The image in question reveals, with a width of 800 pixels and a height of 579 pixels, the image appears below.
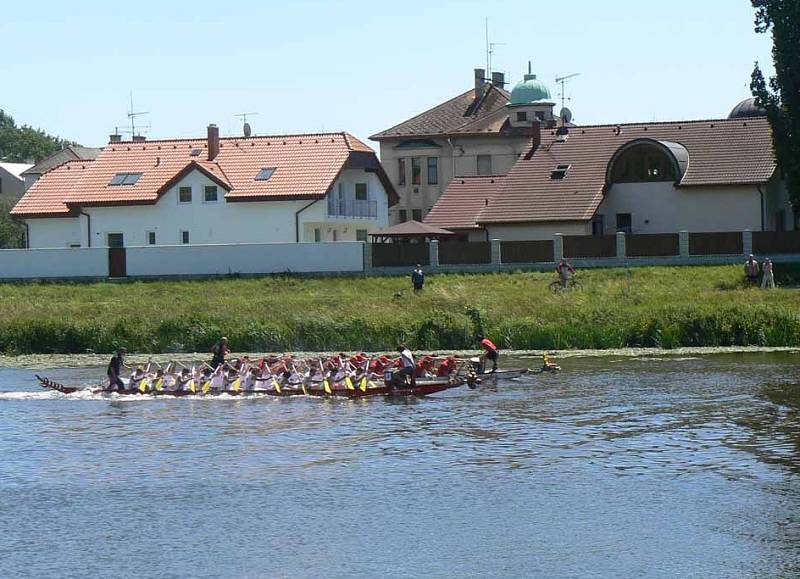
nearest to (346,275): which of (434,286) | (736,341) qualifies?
(434,286)

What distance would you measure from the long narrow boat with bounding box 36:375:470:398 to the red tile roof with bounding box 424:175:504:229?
26892 millimetres

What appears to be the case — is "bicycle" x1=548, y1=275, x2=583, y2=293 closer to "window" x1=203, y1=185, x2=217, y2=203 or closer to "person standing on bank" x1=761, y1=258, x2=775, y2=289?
"person standing on bank" x1=761, y1=258, x2=775, y2=289

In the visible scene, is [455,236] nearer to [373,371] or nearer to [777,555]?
[373,371]

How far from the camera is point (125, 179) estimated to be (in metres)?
71.8

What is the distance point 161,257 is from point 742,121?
28.5 m

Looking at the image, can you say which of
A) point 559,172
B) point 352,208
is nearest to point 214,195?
point 352,208

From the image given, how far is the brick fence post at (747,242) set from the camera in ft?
183

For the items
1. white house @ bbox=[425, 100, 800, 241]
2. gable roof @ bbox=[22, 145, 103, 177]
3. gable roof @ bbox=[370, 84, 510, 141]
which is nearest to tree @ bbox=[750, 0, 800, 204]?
white house @ bbox=[425, 100, 800, 241]

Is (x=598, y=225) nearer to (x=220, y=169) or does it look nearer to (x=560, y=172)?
(x=560, y=172)

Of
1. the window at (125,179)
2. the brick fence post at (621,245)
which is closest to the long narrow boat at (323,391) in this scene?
the brick fence post at (621,245)

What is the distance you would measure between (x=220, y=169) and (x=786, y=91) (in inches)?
1172

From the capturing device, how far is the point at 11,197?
119 metres

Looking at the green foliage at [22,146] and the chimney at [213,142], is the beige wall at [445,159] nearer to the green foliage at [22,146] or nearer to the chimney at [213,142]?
the chimney at [213,142]

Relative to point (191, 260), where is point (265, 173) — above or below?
above
